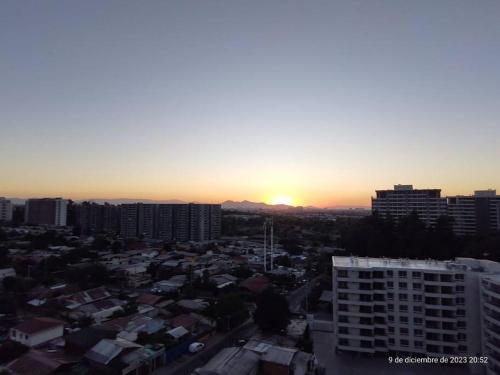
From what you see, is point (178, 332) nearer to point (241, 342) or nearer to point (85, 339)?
point (241, 342)

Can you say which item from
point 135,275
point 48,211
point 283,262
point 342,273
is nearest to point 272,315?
point 342,273

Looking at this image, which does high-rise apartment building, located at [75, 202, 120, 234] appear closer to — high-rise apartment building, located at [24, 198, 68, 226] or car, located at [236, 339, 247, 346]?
high-rise apartment building, located at [24, 198, 68, 226]

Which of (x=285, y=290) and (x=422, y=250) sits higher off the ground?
(x=422, y=250)

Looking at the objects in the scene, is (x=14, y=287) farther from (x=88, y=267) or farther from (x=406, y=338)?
(x=406, y=338)

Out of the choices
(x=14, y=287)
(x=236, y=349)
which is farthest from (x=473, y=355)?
(x=14, y=287)

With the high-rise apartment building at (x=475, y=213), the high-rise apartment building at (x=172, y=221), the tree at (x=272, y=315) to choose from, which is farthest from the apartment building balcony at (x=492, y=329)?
the high-rise apartment building at (x=172, y=221)

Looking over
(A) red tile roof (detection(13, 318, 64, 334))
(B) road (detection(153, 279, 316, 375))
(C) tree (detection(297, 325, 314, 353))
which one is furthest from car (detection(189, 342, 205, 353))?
(A) red tile roof (detection(13, 318, 64, 334))
